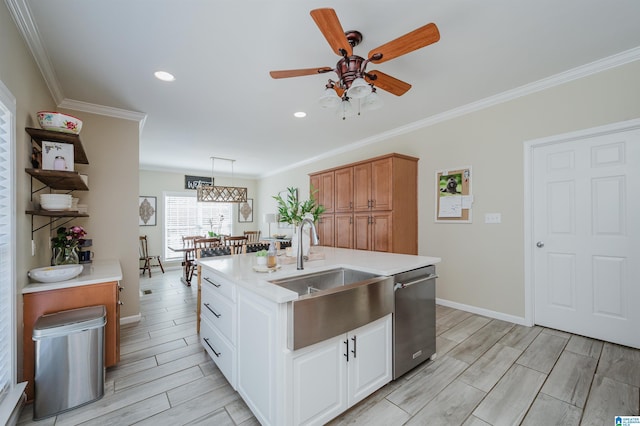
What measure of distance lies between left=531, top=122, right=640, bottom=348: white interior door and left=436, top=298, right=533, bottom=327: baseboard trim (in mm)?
160

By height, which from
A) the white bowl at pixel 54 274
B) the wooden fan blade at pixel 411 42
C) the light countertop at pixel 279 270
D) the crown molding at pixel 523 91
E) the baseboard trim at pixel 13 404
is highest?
the crown molding at pixel 523 91

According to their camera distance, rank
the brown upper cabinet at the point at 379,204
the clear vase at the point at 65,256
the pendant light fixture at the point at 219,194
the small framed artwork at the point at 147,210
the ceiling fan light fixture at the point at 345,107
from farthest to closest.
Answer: the small framed artwork at the point at 147,210 < the pendant light fixture at the point at 219,194 < the brown upper cabinet at the point at 379,204 < the clear vase at the point at 65,256 < the ceiling fan light fixture at the point at 345,107

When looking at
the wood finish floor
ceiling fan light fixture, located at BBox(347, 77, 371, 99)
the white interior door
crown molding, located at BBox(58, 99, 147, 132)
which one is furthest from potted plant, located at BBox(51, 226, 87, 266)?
the white interior door

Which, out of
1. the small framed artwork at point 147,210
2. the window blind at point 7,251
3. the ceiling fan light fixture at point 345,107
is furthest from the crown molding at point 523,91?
the small framed artwork at point 147,210

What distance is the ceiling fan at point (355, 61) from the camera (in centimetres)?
149

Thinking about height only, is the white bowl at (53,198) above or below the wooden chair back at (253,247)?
above

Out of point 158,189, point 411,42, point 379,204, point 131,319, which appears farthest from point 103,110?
point 158,189

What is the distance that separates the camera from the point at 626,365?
2.11 metres

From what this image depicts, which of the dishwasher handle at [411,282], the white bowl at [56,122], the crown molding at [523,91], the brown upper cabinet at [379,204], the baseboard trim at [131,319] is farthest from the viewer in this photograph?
the brown upper cabinet at [379,204]

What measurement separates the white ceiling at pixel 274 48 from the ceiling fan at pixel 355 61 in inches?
11.8

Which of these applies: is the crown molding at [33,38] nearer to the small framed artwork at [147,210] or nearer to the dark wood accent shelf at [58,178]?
the dark wood accent shelf at [58,178]

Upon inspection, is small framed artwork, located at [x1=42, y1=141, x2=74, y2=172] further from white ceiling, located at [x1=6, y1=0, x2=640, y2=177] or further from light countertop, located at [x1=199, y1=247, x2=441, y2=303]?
light countertop, located at [x1=199, y1=247, x2=441, y2=303]

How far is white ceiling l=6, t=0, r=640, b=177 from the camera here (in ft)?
5.84

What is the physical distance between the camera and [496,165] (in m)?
3.13
